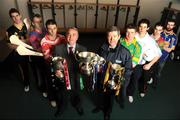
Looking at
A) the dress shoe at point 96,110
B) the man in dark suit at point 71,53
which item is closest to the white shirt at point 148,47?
the man in dark suit at point 71,53

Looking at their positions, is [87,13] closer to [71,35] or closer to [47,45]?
[47,45]

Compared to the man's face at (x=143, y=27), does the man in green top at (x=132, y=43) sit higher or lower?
lower

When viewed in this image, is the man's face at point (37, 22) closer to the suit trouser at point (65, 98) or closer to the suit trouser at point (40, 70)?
the suit trouser at point (40, 70)

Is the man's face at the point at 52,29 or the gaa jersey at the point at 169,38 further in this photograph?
the gaa jersey at the point at 169,38

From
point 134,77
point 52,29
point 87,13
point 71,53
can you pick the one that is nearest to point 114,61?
point 71,53

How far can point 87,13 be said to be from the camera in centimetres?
457

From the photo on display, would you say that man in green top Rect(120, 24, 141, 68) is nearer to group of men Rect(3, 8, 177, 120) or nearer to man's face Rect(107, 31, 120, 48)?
group of men Rect(3, 8, 177, 120)

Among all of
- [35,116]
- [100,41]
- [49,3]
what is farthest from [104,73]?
[49,3]

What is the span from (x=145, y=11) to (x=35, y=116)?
11.3 feet

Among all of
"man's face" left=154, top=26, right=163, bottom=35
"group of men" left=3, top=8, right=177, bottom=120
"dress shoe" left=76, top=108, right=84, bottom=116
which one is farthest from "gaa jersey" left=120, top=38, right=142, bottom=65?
"dress shoe" left=76, top=108, right=84, bottom=116

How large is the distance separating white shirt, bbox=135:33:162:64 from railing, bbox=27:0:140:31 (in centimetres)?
220

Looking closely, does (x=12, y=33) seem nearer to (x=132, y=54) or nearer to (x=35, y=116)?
(x=35, y=116)

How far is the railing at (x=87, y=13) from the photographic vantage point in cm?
434

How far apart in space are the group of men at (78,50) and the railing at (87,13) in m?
1.93
